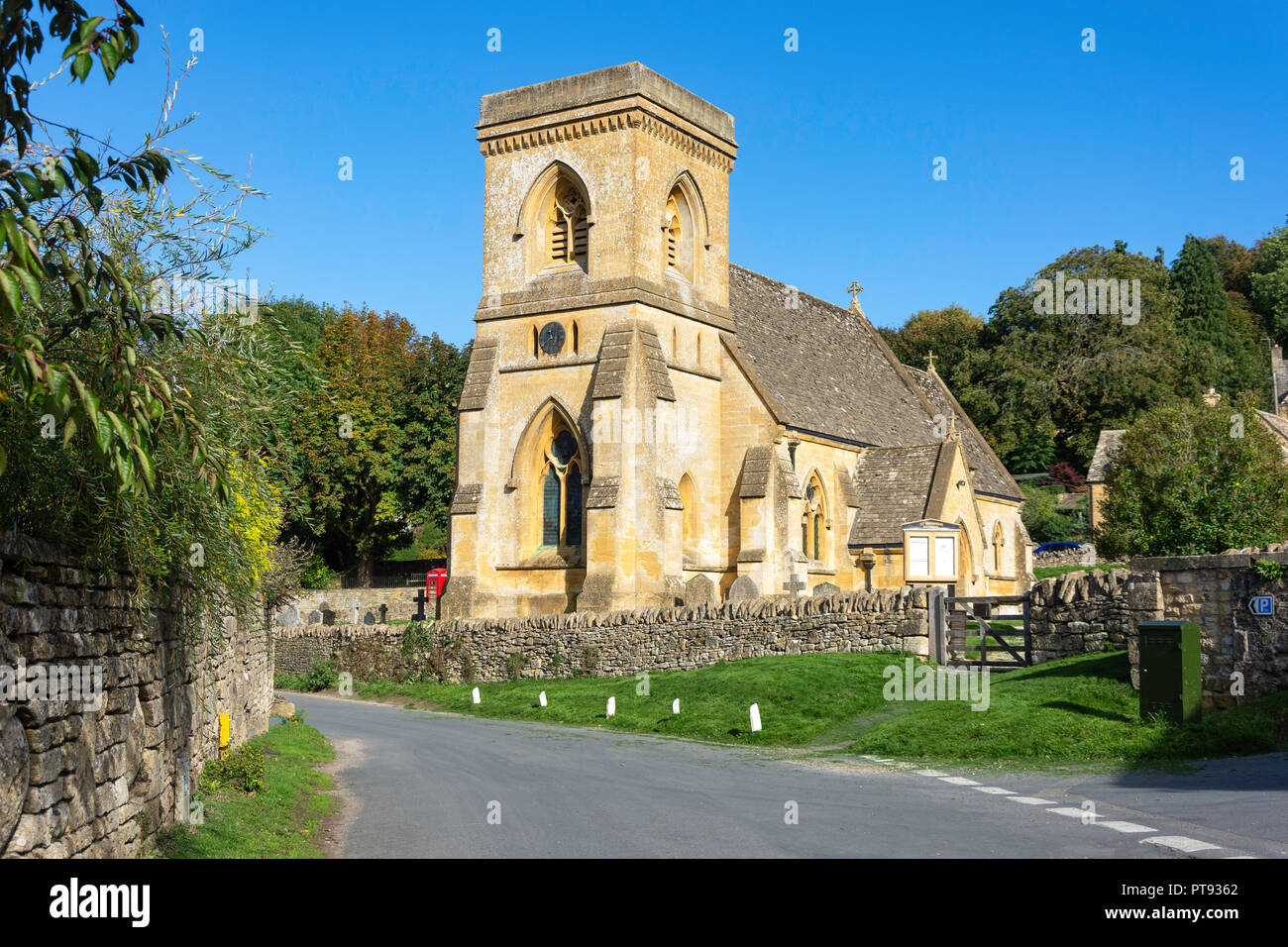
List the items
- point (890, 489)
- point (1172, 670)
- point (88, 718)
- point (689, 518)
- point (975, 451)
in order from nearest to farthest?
1. point (88, 718)
2. point (1172, 670)
3. point (689, 518)
4. point (890, 489)
5. point (975, 451)

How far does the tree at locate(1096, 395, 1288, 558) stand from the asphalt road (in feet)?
55.0

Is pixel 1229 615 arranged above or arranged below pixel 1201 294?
below

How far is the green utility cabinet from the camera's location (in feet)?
49.9

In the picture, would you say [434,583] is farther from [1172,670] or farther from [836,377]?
[1172,670]

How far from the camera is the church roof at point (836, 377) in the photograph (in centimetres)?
3941

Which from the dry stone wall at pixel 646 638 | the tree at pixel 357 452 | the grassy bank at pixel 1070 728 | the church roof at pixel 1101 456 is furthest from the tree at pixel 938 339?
the grassy bank at pixel 1070 728

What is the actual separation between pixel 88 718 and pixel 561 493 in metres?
27.0

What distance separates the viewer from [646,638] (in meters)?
28.6

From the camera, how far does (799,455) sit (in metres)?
37.6

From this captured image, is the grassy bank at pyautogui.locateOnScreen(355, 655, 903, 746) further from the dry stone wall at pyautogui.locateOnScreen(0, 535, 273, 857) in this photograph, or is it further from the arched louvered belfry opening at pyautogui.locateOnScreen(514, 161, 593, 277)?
the arched louvered belfry opening at pyautogui.locateOnScreen(514, 161, 593, 277)

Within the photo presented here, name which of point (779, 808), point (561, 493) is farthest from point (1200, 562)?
point (561, 493)

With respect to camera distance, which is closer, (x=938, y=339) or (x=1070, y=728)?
(x=1070, y=728)

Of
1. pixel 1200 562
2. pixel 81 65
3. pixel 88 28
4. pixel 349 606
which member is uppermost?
pixel 88 28
